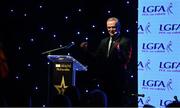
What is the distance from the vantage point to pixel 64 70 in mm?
7031

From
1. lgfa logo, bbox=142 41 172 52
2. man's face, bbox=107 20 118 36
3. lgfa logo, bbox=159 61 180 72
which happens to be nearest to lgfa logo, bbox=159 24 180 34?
lgfa logo, bbox=142 41 172 52

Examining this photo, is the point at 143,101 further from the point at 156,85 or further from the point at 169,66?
the point at 169,66

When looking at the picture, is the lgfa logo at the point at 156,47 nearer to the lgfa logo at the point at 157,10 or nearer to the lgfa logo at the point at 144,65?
the lgfa logo at the point at 144,65

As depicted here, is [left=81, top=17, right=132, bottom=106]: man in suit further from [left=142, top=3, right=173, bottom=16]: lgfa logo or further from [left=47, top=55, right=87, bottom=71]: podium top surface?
[left=142, top=3, right=173, bottom=16]: lgfa logo

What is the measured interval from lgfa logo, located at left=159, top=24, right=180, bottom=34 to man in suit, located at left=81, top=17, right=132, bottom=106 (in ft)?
2.76

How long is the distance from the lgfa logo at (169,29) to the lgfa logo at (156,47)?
0.18 meters

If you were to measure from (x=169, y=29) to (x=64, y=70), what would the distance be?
184 centimetres

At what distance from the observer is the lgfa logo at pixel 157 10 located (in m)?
7.28

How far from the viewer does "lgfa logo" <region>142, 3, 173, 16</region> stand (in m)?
7.28

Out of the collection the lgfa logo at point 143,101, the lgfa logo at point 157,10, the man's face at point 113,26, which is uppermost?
the lgfa logo at point 157,10

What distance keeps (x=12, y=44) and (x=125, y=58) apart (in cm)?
291

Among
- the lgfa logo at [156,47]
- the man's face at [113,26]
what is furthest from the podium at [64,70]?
the lgfa logo at [156,47]

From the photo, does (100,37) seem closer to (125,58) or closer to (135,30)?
(135,30)

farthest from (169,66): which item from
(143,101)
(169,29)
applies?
(143,101)
